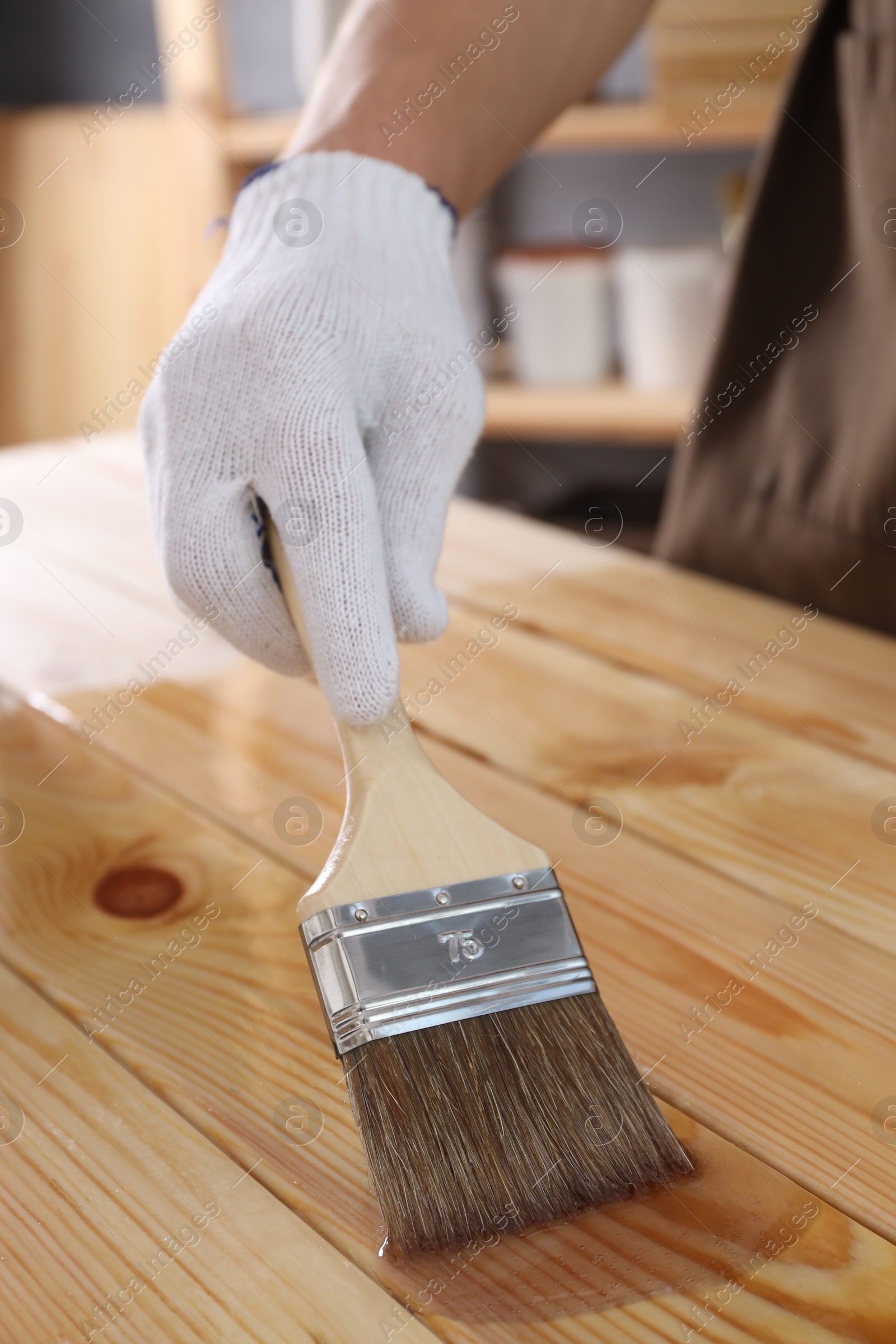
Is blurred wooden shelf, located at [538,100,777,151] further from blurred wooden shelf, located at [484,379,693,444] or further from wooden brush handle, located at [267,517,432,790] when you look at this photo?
wooden brush handle, located at [267,517,432,790]

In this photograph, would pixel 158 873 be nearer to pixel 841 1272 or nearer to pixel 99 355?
pixel 841 1272

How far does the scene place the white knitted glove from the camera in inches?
20.5

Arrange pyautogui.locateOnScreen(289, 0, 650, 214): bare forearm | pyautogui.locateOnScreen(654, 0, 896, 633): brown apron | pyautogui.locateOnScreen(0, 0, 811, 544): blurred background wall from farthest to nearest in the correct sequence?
pyautogui.locateOnScreen(0, 0, 811, 544): blurred background wall < pyautogui.locateOnScreen(654, 0, 896, 633): brown apron < pyautogui.locateOnScreen(289, 0, 650, 214): bare forearm

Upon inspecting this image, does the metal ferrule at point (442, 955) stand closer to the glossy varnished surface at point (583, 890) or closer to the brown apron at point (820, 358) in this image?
the glossy varnished surface at point (583, 890)

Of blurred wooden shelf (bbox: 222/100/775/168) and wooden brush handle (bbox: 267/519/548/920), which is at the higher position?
wooden brush handle (bbox: 267/519/548/920)

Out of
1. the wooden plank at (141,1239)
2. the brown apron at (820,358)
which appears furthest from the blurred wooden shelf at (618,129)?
the wooden plank at (141,1239)

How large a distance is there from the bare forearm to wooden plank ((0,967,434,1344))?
0.48m

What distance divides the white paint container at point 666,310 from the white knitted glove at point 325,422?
3.44 ft

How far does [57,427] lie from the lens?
77.1 inches

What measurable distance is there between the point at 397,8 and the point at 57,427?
1444 mm

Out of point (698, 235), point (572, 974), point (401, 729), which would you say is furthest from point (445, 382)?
point (698, 235)

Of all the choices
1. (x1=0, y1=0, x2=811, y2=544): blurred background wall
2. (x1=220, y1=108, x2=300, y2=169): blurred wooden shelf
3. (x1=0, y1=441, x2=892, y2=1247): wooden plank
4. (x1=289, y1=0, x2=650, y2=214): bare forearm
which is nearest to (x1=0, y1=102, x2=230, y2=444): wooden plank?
(x1=0, y1=0, x2=811, y2=544): blurred background wall

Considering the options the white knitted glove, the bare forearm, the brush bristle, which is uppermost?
the bare forearm

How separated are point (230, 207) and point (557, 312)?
53cm
